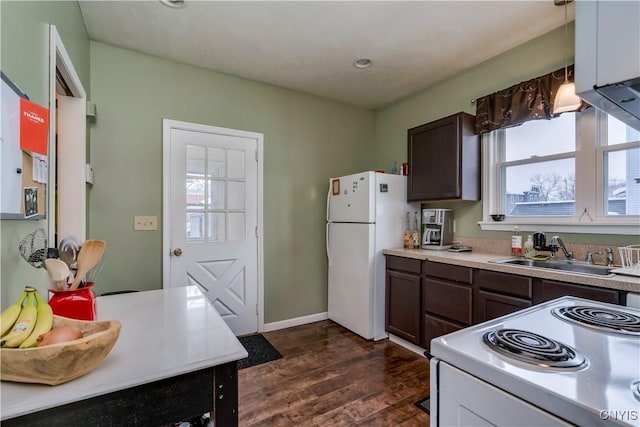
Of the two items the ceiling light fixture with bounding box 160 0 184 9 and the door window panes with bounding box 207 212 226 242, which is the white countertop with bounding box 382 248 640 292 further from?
the ceiling light fixture with bounding box 160 0 184 9

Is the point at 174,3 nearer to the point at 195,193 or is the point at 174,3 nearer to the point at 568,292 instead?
the point at 195,193

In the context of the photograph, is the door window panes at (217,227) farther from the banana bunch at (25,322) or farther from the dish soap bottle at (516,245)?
the dish soap bottle at (516,245)

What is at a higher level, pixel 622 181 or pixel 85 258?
pixel 622 181

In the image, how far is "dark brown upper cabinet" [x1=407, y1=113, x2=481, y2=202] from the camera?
9.06 feet

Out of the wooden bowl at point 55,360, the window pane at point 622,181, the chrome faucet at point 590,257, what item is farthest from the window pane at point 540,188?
the wooden bowl at point 55,360

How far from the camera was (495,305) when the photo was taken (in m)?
2.13

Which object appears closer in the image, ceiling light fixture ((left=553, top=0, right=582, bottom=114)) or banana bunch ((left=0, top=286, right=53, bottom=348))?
banana bunch ((left=0, top=286, right=53, bottom=348))

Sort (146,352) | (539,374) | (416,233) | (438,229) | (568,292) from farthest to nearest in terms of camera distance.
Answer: (416,233)
(438,229)
(568,292)
(146,352)
(539,374)

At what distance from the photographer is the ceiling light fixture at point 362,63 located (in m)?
2.85

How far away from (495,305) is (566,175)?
121cm

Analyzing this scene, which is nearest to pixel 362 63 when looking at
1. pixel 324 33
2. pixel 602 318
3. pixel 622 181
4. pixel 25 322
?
pixel 324 33

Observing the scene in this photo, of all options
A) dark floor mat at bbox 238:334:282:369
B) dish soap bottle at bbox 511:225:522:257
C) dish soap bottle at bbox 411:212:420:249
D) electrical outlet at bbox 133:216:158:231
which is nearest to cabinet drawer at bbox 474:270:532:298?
dish soap bottle at bbox 511:225:522:257

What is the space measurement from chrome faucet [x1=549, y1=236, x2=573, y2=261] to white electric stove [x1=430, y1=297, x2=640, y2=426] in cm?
148

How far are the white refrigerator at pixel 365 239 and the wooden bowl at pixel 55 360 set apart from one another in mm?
2464
